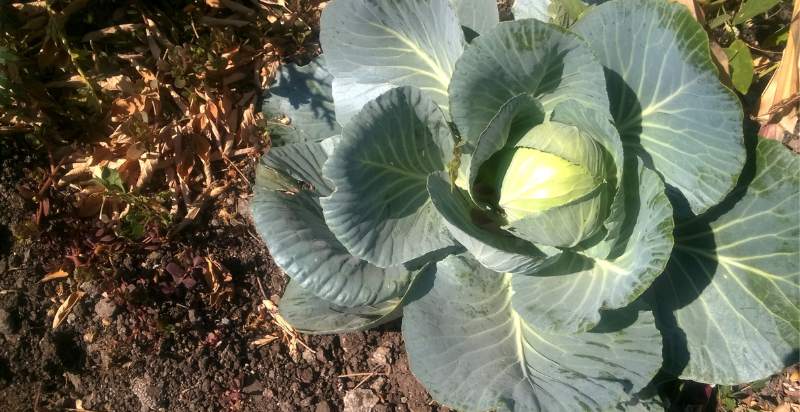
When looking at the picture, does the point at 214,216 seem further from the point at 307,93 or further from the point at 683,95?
the point at 683,95

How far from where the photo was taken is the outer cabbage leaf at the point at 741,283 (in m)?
1.95

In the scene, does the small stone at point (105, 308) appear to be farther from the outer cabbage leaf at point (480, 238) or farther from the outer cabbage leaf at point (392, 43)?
the outer cabbage leaf at point (480, 238)

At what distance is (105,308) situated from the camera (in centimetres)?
283

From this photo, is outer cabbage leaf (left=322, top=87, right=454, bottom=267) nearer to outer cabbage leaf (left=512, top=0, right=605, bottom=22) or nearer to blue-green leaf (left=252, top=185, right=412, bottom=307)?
blue-green leaf (left=252, top=185, right=412, bottom=307)

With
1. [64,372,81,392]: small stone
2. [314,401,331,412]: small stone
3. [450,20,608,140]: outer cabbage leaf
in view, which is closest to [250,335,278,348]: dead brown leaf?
[314,401,331,412]: small stone

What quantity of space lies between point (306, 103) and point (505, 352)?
131 centimetres

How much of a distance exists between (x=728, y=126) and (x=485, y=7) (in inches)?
36.1

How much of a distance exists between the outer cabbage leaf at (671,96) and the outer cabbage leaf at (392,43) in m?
0.46

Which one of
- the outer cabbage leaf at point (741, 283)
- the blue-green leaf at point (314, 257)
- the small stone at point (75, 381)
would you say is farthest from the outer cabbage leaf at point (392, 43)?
the small stone at point (75, 381)

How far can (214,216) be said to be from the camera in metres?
3.04

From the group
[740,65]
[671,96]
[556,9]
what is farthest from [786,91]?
[556,9]

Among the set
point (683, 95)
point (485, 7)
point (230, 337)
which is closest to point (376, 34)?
point (485, 7)

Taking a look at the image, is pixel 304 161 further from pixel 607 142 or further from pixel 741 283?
pixel 741 283

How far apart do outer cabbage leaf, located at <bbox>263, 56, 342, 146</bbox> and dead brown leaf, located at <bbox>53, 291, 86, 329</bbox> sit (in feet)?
3.87
